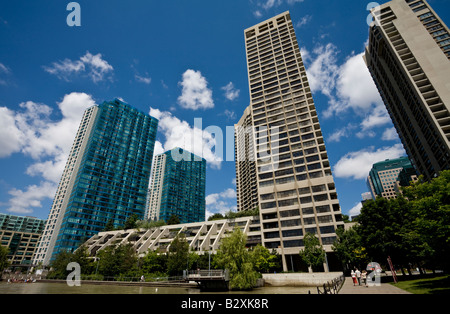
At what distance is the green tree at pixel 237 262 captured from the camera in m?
35.1

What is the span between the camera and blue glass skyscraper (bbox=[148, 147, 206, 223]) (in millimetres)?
162250

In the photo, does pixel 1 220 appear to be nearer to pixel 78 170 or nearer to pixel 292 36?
pixel 78 170

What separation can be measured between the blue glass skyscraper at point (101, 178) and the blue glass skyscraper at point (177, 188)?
29.2 metres

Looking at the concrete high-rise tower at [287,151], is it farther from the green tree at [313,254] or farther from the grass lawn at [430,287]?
the grass lawn at [430,287]

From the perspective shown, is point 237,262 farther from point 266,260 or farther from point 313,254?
point 313,254

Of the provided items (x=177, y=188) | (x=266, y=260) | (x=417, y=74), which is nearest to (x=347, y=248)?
(x=266, y=260)

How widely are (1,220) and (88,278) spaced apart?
143822 mm

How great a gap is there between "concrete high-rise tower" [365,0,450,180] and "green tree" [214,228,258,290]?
5938cm

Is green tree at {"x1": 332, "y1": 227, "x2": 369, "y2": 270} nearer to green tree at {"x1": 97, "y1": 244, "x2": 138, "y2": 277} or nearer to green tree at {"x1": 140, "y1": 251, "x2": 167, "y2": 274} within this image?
green tree at {"x1": 140, "y1": 251, "x2": 167, "y2": 274}

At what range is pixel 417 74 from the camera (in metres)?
69.0

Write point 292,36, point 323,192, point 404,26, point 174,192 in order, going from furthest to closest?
point 174,192
point 292,36
point 404,26
point 323,192

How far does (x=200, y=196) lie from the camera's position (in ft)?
620

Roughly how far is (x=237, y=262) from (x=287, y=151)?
42128 millimetres
